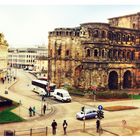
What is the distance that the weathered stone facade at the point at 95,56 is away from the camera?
34.4m

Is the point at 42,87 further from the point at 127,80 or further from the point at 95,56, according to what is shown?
the point at 127,80

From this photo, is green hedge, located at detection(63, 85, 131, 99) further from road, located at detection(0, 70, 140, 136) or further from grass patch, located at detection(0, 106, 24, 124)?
grass patch, located at detection(0, 106, 24, 124)

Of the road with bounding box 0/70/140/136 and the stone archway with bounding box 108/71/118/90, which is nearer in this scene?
the road with bounding box 0/70/140/136

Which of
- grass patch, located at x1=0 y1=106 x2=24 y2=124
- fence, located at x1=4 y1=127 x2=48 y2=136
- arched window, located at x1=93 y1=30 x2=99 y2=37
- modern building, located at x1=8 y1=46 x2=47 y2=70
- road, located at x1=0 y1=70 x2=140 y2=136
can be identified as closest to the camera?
fence, located at x1=4 y1=127 x2=48 y2=136

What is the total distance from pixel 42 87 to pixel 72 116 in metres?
4.63

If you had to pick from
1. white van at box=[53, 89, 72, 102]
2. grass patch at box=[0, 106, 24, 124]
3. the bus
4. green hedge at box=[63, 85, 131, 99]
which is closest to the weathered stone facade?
green hedge at box=[63, 85, 131, 99]

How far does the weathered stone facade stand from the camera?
3444cm

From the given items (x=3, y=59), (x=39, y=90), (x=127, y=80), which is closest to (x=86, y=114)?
(x=39, y=90)

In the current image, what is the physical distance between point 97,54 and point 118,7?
41.4 ft

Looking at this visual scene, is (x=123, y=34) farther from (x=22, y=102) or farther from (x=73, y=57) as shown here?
(x=22, y=102)

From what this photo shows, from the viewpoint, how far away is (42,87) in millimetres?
28234

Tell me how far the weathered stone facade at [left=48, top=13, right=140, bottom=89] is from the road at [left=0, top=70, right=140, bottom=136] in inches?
210

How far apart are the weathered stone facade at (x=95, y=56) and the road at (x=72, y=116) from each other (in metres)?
5.33
